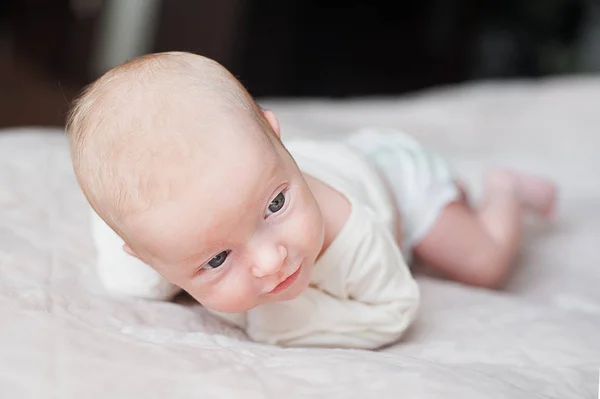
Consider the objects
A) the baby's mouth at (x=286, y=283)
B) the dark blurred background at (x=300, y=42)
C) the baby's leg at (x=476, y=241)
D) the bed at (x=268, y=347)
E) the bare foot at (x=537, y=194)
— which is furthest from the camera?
the dark blurred background at (x=300, y=42)

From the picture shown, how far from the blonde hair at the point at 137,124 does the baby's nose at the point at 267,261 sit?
0.39 feet

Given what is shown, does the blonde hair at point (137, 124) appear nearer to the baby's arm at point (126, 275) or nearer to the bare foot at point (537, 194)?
the baby's arm at point (126, 275)

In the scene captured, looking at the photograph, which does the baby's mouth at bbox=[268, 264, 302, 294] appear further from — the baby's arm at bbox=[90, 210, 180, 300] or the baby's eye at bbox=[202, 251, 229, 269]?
the baby's arm at bbox=[90, 210, 180, 300]

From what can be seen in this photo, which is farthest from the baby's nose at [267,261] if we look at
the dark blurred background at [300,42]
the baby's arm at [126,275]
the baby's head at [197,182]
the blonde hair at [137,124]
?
the dark blurred background at [300,42]

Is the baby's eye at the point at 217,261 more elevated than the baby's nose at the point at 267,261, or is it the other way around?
the baby's nose at the point at 267,261

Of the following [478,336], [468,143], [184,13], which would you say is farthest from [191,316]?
[184,13]

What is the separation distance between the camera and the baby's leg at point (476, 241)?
1.29 metres

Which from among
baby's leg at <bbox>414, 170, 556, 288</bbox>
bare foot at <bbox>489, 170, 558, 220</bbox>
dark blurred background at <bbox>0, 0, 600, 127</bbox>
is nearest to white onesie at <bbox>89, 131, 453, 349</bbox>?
baby's leg at <bbox>414, 170, 556, 288</bbox>

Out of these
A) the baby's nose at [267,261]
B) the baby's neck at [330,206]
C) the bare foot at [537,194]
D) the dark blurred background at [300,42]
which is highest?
the baby's nose at [267,261]

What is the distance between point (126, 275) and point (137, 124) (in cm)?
29

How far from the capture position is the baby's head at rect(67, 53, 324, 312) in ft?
2.65

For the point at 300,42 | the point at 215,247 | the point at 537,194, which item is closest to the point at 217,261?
the point at 215,247

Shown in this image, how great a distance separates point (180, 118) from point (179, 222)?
104 millimetres

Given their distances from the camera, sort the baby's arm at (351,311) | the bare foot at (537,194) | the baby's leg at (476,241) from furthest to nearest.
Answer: the bare foot at (537,194), the baby's leg at (476,241), the baby's arm at (351,311)
